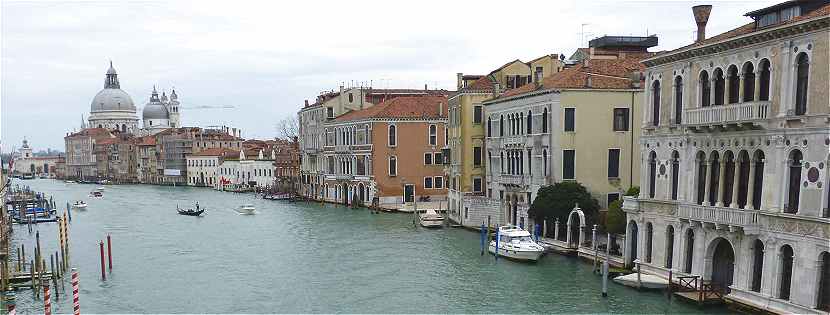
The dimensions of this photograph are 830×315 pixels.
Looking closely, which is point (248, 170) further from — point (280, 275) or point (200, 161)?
point (280, 275)

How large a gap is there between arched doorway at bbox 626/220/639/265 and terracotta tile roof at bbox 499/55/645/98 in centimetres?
519

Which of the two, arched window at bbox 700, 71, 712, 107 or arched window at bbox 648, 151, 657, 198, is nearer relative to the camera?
arched window at bbox 700, 71, 712, 107

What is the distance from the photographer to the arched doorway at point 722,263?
42.8ft

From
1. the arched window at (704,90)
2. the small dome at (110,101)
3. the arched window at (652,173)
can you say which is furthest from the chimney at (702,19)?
the small dome at (110,101)

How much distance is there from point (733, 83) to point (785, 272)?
130 inches

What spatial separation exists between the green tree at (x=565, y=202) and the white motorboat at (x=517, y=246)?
3.64 feet

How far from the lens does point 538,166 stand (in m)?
21.3

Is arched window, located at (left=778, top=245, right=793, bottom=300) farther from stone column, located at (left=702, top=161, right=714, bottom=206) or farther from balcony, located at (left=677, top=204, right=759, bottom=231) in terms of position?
stone column, located at (left=702, top=161, right=714, bottom=206)

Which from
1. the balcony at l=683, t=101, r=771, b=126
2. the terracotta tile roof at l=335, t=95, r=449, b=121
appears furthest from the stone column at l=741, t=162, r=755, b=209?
the terracotta tile roof at l=335, t=95, r=449, b=121

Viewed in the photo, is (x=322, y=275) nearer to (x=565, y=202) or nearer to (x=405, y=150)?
(x=565, y=202)

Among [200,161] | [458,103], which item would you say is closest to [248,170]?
[200,161]

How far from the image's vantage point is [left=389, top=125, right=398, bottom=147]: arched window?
1377 inches

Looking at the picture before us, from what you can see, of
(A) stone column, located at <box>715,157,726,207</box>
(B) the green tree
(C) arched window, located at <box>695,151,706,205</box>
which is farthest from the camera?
(B) the green tree

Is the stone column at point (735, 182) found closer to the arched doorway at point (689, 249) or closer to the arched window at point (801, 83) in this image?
the arched doorway at point (689, 249)
